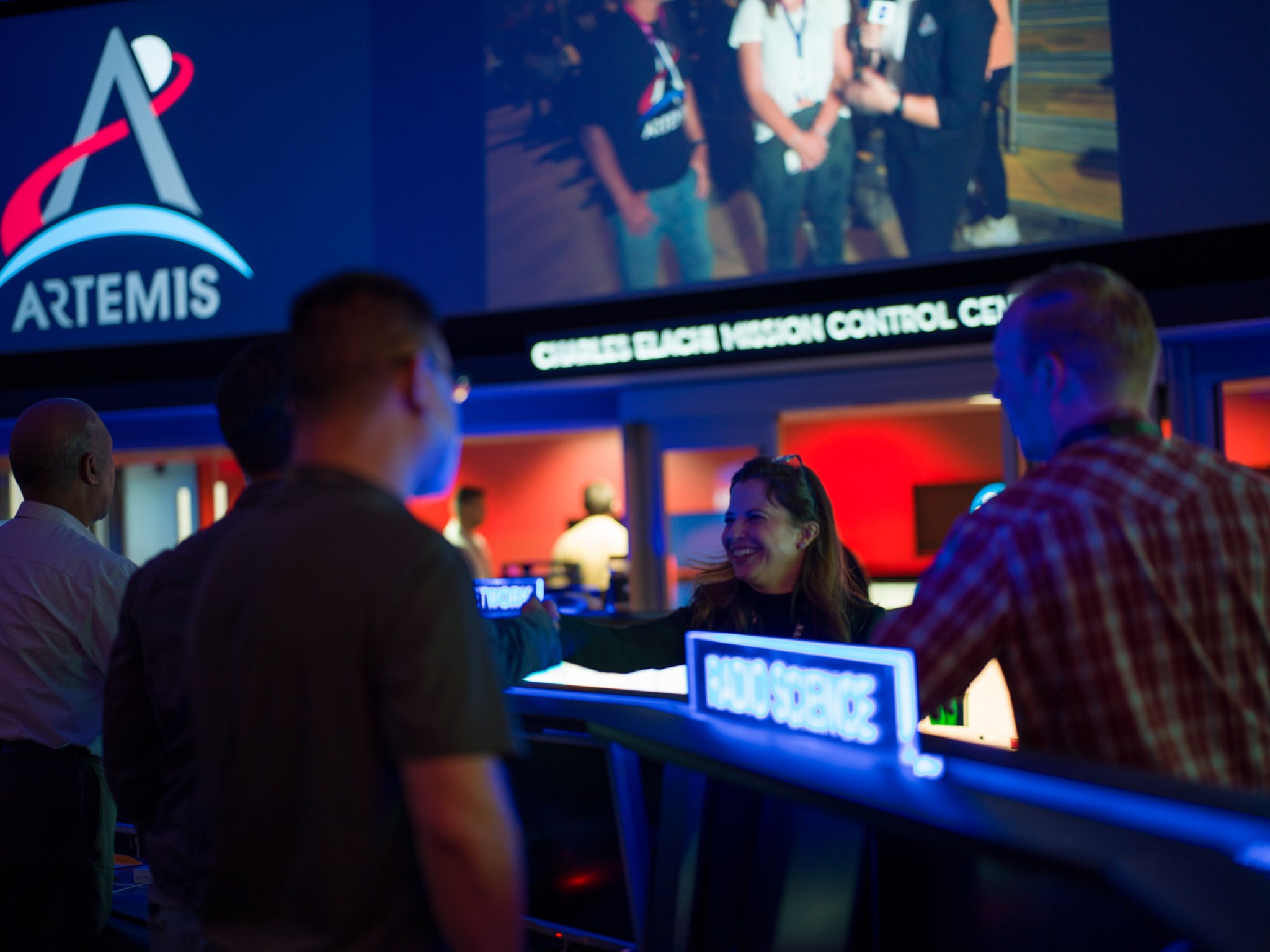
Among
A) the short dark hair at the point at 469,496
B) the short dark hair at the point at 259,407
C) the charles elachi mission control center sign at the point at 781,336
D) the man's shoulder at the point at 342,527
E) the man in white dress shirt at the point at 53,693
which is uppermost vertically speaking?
the charles elachi mission control center sign at the point at 781,336

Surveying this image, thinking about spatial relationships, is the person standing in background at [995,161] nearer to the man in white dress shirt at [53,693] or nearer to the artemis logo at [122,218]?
the artemis logo at [122,218]

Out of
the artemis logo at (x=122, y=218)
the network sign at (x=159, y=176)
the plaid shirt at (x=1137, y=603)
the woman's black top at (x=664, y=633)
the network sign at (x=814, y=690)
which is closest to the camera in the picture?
the plaid shirt at (x=1137, y=603)

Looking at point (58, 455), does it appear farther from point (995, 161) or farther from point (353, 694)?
point (995, 161)

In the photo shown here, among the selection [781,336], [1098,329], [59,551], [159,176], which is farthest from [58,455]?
[159,176]

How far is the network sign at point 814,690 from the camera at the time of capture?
1444mm

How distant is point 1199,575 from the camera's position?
125 centimetres

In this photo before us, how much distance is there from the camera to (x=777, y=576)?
2621 millimetres

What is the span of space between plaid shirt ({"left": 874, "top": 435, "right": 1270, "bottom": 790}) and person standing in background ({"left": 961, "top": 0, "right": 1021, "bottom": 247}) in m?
5.14

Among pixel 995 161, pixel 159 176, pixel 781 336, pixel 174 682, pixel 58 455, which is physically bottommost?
pixel 174 682

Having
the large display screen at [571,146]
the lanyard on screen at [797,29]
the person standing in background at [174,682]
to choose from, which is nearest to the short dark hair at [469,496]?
the large display screen at [571,146]

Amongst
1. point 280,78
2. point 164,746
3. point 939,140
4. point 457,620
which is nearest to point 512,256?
point 280,78

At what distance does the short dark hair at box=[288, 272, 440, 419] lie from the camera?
1038 mm

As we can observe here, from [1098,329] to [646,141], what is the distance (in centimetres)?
582

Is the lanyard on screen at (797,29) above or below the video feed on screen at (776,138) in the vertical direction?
above
